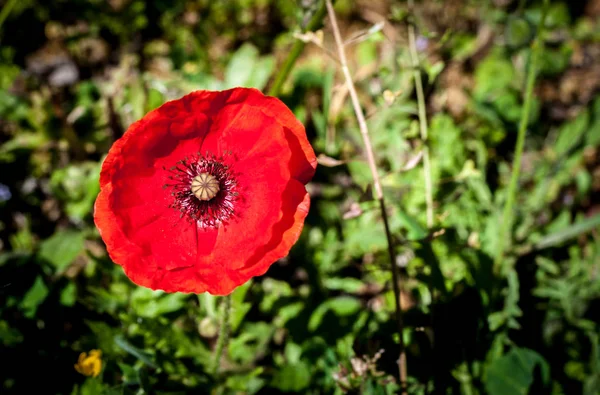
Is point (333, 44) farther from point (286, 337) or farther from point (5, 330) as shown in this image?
point (5, 330)

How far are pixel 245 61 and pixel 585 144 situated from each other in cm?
231

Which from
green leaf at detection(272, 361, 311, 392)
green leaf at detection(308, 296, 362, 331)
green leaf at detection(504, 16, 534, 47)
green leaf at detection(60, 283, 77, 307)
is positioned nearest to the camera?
green leaf at detection(272, 361, 311, 392)

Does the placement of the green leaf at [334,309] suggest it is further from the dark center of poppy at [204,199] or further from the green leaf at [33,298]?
the green leaf at [33,298]

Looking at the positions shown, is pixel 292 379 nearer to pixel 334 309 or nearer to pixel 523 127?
pixel 334 309

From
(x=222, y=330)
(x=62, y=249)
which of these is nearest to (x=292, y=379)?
(x=222, y=330)

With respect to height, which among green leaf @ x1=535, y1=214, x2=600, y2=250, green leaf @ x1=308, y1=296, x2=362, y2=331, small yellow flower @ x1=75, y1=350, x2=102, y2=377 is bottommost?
small yellow flower @ x1=75, y1=350, x2=102, y2=377

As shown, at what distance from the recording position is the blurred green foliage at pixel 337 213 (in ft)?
7.02

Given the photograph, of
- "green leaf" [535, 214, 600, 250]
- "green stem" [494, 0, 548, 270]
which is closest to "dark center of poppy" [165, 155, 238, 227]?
"green stem" [494, 0, 548, 270]

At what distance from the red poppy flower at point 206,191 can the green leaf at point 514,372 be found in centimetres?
125

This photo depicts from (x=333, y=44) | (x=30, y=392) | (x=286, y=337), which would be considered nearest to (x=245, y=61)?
(x=333, y=44)

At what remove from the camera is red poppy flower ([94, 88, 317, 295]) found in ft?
5.13

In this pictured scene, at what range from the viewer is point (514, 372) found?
2.03 metres

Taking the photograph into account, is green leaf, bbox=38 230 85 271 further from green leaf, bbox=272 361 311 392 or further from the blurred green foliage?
green leaf, bbox=272 361 311 392

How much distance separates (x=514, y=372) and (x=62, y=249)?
94.7 inches
